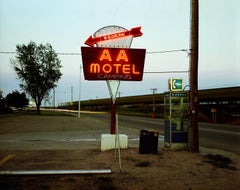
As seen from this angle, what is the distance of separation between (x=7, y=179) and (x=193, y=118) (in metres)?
6.99

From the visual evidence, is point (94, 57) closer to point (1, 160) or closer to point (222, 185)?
point (1, 160)

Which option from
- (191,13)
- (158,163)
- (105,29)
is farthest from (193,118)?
(105,29)

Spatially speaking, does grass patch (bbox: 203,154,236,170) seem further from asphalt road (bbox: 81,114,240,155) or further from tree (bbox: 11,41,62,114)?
tree (bbox: 11,41,62,114)

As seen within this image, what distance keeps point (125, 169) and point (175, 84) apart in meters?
4.84

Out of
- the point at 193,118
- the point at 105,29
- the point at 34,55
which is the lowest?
the point at 193,118

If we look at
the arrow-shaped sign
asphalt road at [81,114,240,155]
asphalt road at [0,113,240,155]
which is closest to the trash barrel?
asphalt road at [0,113,240,155]

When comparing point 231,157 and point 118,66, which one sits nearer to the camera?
point 231,157

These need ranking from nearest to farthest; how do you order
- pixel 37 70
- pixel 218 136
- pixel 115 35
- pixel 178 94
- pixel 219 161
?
pixel 219 161 < pixel 178 94 < pixel 115 35 < pixel 218 136 < pixel 37 70

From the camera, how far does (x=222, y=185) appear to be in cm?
659

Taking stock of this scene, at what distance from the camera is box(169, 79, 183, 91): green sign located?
37.9 feet

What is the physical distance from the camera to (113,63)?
37.1ft

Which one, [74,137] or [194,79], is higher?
[194,79]

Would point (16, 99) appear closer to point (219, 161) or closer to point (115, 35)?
point (115, 35)

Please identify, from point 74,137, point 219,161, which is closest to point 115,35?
point 219,161
